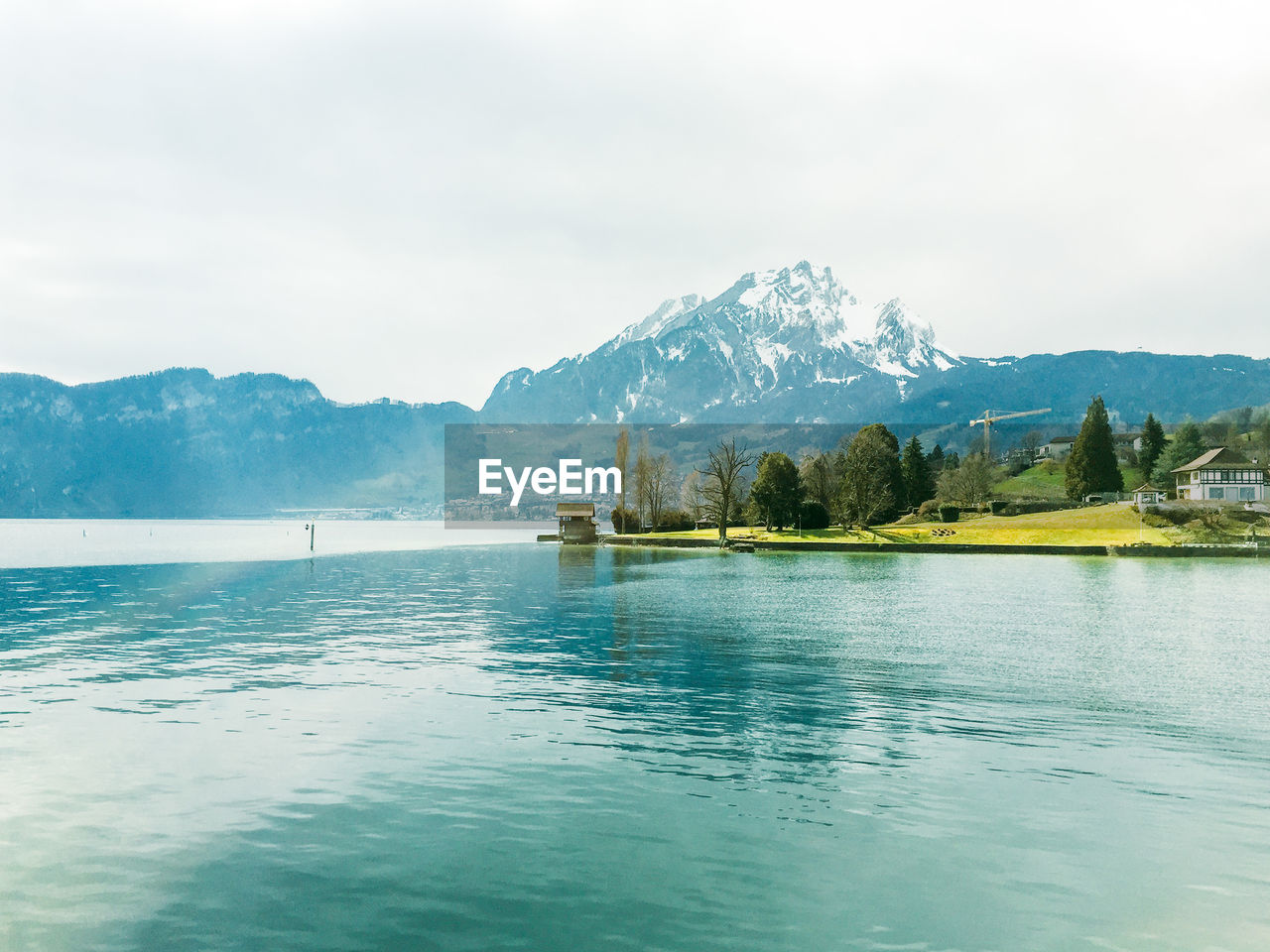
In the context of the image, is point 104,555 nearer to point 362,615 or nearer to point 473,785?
point 362,615

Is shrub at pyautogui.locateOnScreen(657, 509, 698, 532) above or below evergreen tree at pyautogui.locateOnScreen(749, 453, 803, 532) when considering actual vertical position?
below

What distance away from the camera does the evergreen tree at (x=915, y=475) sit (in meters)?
163

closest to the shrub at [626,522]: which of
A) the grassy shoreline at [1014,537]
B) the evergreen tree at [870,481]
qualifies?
the grassy shoreline at [1014,537]

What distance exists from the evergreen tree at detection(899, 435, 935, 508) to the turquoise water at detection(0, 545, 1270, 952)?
122 metres

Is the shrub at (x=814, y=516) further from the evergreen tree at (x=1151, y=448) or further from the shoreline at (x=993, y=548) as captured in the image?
the evergreen tree at (x=1151, y=448)

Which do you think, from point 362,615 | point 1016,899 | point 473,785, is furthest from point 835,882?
point 362,615

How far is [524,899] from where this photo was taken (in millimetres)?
12844

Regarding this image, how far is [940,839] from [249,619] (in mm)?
44768

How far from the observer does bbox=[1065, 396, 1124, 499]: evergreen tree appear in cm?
16425

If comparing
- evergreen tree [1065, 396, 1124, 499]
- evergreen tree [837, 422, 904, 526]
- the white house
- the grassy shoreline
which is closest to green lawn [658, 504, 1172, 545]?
the grassy shoreline

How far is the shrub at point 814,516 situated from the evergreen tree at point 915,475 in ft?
64.6

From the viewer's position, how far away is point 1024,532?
A: 5074 inches

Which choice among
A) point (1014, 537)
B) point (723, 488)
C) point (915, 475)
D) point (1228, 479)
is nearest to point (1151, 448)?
point (1228, 479)

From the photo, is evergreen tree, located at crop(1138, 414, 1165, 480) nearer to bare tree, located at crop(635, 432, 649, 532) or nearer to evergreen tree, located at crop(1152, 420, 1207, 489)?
evergreen tree, located at crop(1152, 420, 1207, 489)
